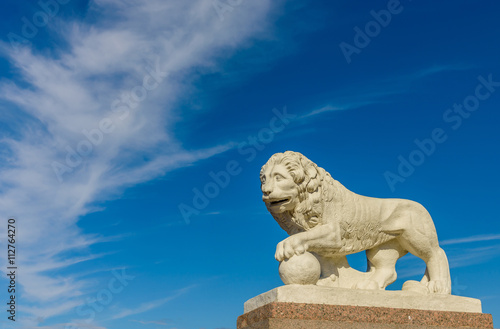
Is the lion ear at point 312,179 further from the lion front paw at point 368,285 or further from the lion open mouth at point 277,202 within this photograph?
the lion front paw at point 368,285

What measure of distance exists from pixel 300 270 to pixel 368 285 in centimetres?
125

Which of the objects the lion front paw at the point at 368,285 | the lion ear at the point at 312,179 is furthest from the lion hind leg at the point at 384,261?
the lion ear at the point at 312,179

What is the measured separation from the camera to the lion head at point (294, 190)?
725 cm

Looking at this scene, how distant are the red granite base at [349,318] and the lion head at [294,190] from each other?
4.48ft

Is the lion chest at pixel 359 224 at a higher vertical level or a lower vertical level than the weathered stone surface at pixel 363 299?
higher

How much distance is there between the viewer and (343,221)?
24.7 ft

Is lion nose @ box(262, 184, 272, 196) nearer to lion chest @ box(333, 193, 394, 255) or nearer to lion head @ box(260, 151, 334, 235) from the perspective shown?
lion head @ box(260, 151, 334, 235)

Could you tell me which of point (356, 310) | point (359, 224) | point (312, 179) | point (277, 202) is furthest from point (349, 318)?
point (312, 179)

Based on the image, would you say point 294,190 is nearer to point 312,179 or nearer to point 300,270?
point 312,179

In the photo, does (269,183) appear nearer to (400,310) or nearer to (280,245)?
(280,245)

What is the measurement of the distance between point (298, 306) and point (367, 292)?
1110mm

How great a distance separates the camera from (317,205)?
7.39 metres

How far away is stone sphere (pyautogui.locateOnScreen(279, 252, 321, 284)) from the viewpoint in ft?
21.9

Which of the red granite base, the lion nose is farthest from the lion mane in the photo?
the red granite base
